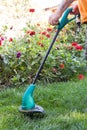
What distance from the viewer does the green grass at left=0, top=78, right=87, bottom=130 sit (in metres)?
2.81

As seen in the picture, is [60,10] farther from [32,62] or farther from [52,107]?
[32,62]

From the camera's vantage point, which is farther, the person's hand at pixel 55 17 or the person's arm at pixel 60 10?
the person's hand at pixel 55 17

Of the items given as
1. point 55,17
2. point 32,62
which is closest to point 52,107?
point 55,17

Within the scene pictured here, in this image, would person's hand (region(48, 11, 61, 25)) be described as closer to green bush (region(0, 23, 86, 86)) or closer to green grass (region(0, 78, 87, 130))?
green grass (region(0, 78, 87, 130))

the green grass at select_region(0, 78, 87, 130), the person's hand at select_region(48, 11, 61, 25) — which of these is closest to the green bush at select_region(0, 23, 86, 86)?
the green grass at select_region(0, 78, 87, 130)

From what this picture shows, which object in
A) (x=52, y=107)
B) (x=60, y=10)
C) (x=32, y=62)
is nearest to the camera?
(x=60, y=10)

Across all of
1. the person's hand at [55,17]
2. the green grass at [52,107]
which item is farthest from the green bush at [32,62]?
the person's hand at [55,17]

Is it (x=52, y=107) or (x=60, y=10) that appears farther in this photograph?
(x=52, y=107)

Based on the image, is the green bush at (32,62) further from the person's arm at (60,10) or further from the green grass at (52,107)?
the person's arm at (60,10)

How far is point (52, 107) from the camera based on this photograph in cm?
337

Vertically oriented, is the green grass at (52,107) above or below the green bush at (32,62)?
below

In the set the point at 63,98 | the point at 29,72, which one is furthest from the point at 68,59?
the point at 63,98

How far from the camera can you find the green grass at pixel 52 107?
2.81m

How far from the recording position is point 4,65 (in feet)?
14.3
